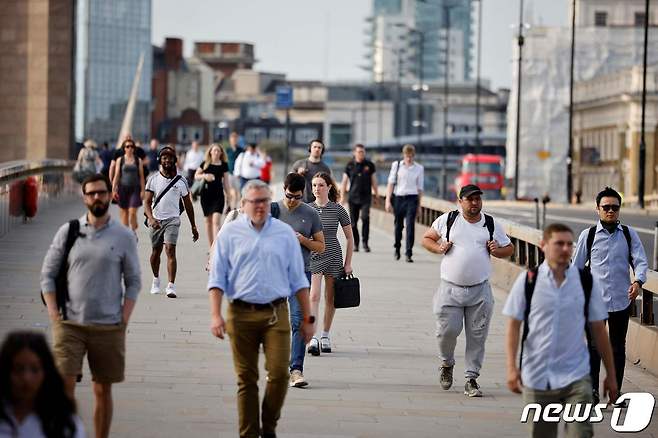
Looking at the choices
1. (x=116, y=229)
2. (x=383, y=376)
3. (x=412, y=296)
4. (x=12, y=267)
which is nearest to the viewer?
(x=116, y=229)

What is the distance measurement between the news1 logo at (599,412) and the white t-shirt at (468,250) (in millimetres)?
1252

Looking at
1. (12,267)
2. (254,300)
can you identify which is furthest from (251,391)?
(12,267)

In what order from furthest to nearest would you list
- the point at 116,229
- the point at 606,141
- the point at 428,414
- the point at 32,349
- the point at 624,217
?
the point at 606,141 → the point at 624,217 → the point at 428,414 → the point at 116,229 → the point at 32,349

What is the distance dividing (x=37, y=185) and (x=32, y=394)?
101ft

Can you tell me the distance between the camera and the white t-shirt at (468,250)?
13.4 metres

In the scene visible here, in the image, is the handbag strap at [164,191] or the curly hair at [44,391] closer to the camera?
the curly hair at [44,391]

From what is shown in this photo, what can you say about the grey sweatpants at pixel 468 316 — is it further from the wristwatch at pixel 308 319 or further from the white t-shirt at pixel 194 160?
the white t-shirt at pixel 194 160

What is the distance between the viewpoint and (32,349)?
22.2 feet

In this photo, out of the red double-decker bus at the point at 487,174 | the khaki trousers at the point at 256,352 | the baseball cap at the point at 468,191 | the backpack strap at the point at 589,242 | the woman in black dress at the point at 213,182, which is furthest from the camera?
the red double-decker bus at the point at 487,174

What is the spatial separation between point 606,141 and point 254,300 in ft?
334

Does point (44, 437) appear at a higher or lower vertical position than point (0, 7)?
lower

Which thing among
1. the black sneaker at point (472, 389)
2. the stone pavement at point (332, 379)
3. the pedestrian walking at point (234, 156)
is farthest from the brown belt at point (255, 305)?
the pedestrian walking at point (234, 156)

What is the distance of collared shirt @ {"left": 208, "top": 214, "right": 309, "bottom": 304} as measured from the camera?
34.8ft

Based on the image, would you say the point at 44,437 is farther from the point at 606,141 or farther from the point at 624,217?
the point at 606,141
